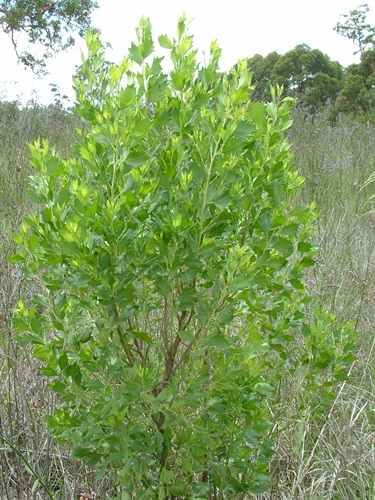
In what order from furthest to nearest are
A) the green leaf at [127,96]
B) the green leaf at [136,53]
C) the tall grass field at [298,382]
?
the tall grass field at [298,382] → the green leaf at [136,53] → the green leaf at [127,96]

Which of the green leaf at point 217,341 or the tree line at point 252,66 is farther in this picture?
the tree line at point 252,66

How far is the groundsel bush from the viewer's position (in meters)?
1.19

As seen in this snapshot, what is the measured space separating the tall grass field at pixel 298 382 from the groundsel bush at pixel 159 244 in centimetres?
20

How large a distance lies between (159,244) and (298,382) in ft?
2.58

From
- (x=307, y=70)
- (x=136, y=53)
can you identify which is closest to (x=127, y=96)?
(x=136, y=53)

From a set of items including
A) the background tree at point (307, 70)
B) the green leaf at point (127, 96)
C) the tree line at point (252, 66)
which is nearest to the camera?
the green leaf at point (127, 96)

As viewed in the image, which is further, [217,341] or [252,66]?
[252,66]

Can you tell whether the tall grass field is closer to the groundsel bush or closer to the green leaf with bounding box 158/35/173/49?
the groundsel bush

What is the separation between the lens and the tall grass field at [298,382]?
5.73 feet

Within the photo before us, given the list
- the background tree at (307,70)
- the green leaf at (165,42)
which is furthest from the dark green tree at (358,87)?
the green leaf at (165,42)

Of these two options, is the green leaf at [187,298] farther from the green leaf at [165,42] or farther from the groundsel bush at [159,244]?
the green leaf at [165,42]

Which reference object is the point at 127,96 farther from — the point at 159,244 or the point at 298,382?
the point at 298,382

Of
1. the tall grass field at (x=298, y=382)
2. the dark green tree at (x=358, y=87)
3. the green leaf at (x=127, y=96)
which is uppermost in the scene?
the dark green tree at (x=358, y=87)

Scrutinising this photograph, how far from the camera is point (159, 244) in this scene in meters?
1.20
